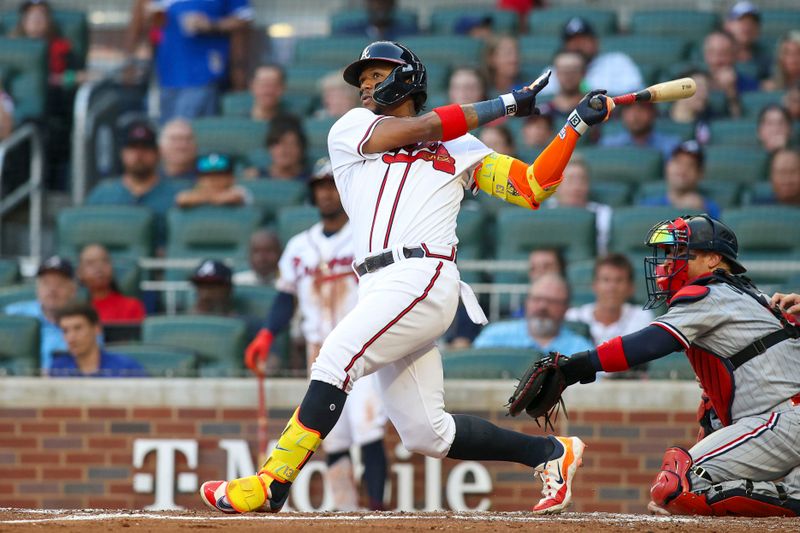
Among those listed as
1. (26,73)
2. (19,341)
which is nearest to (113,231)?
(19,341)

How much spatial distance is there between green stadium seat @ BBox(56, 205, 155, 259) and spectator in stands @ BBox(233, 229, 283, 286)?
0.90 meters

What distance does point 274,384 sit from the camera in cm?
718

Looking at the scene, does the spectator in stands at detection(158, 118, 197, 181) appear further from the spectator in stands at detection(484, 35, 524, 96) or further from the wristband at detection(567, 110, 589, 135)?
the wristband at detection(567, 110, 589, 135)

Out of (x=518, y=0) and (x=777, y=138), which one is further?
(x=518, y=0)

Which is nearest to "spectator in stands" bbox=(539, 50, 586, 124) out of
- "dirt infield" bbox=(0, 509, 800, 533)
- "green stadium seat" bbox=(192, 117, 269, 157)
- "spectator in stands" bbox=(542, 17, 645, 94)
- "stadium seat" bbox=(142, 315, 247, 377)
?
"spectator in stands" bbox=(542, 17, 645, 94)

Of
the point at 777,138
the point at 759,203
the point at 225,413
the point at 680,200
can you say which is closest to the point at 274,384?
the point at 225,413

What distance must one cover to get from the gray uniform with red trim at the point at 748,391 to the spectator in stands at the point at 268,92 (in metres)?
5.88

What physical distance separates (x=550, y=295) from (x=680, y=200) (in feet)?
5.38

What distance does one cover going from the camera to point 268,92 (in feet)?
33.9

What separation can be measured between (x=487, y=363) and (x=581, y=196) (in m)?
1.97

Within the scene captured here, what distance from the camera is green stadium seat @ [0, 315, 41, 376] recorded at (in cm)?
759

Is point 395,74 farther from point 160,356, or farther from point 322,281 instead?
point 160,356

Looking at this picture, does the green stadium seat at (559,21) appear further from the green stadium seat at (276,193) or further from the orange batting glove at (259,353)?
the orange batting glove at (259,353)

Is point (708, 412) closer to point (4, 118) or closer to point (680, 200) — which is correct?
point (680, 200)
